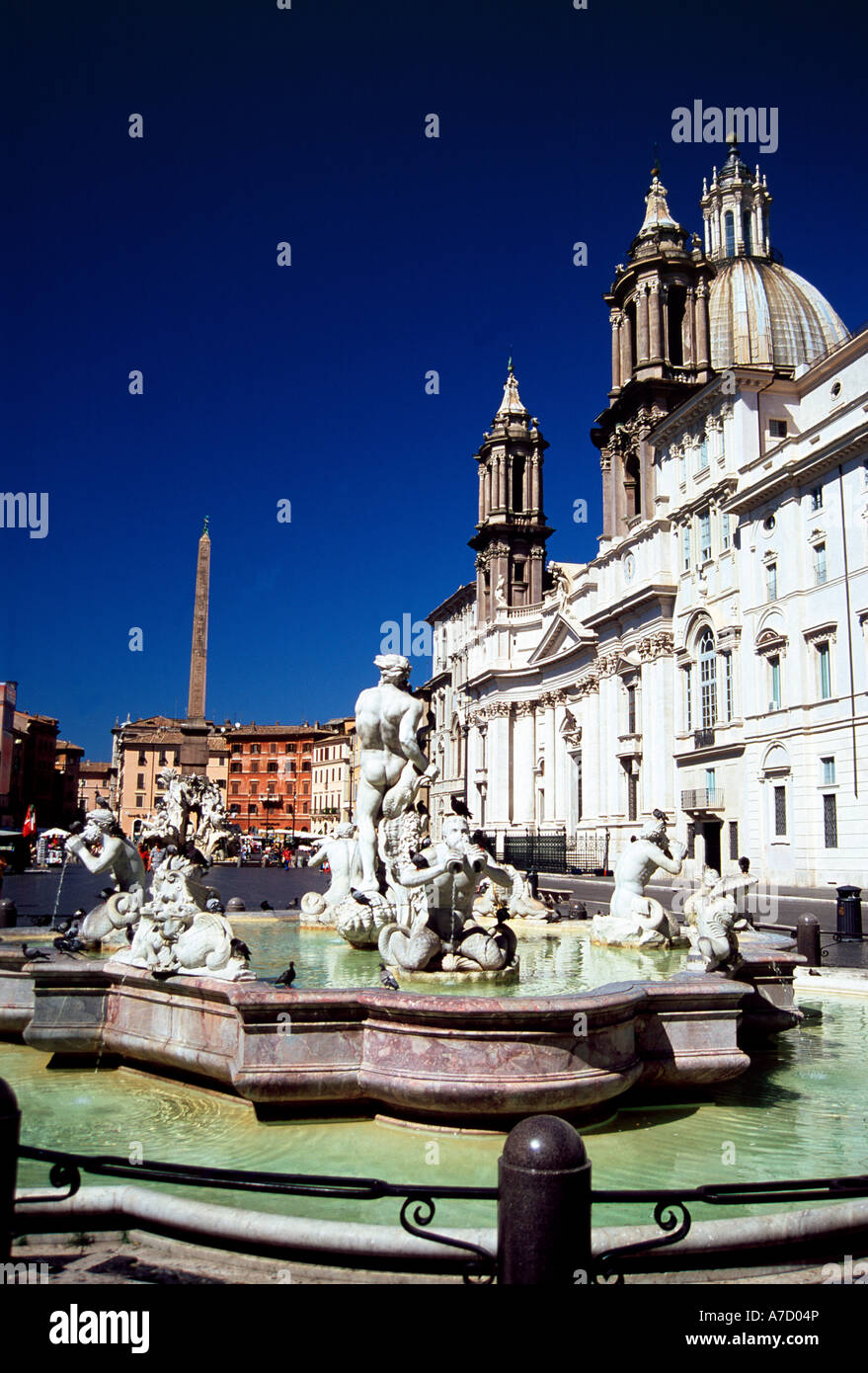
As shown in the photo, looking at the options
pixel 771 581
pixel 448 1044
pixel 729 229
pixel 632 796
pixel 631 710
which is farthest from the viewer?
pixel 729 229

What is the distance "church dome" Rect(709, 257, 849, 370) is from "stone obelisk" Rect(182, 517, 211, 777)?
28.1 metres

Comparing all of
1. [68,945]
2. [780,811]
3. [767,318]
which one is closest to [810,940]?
[68,945]

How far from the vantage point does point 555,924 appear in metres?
11.8

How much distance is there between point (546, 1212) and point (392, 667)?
7.34 metres

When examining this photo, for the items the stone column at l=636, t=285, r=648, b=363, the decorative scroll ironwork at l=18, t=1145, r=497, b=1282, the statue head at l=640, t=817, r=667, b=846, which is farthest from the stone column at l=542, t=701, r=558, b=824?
the decorative scroll ironwork at l=18, t=1145, r=497, b=1282

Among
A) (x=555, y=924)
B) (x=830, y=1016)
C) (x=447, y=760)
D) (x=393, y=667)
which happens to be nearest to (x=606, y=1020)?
(x=830, y=1016)

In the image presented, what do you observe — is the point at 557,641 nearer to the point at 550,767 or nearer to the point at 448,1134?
the point at 550,767

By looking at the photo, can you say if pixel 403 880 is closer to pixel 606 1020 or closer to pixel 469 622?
pixel 606 1020

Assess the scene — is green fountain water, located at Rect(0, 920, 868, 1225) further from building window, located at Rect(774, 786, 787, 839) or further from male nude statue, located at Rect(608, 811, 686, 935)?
building window, located at Rect(774, 786, 787, 839)

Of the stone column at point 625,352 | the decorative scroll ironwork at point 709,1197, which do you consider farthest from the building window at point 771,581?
the decorative scroll ironwork at point 709,1197

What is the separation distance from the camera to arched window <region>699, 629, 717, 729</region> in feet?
124

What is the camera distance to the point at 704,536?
3988cm

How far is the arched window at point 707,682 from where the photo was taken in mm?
37884

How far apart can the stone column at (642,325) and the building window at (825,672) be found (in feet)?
80.7
